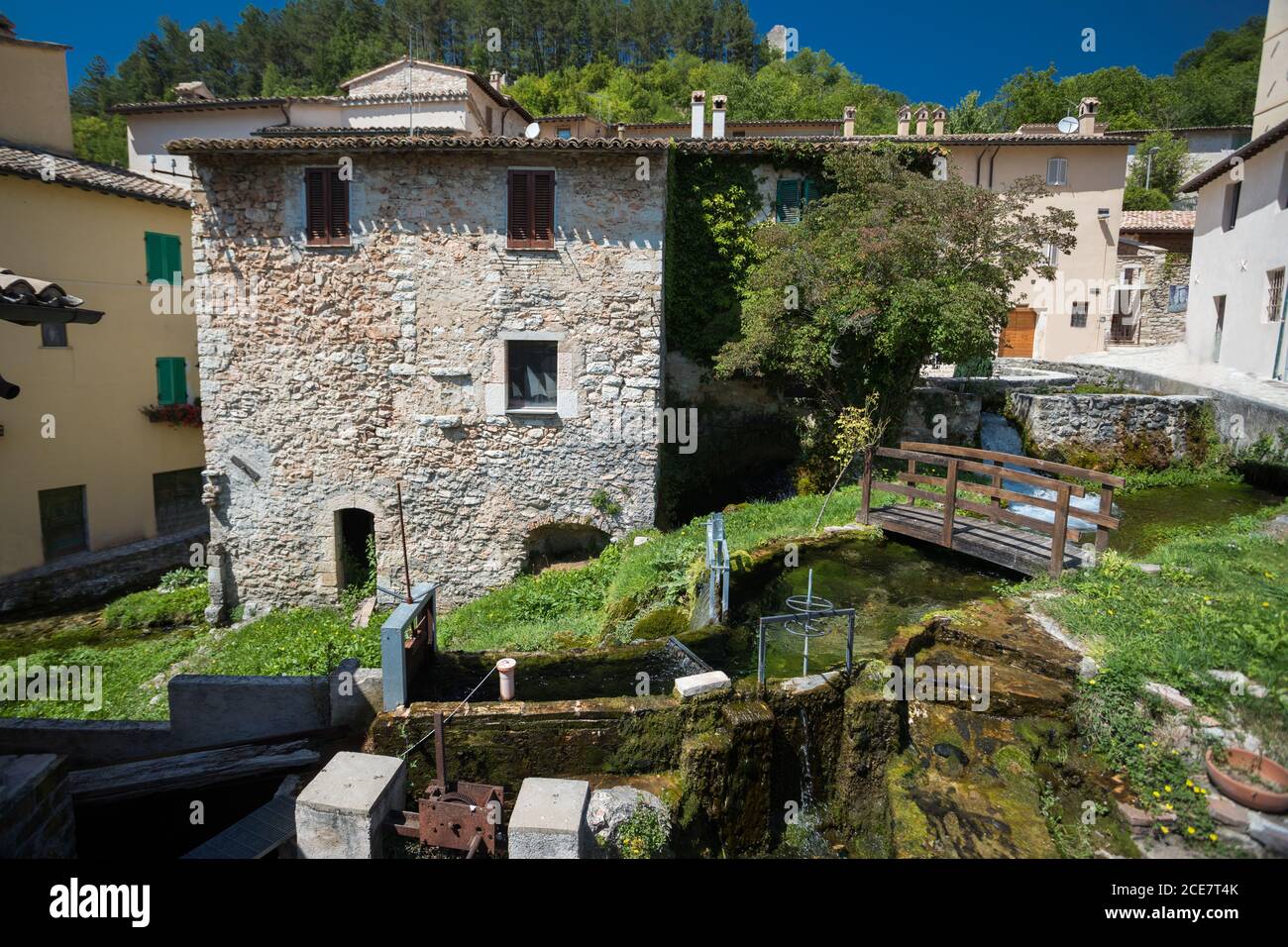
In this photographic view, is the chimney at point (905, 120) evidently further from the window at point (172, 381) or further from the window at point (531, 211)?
the window at point (172, 381)

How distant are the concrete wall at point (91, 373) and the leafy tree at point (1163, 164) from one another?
37873 mm

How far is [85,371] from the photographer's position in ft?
56.6

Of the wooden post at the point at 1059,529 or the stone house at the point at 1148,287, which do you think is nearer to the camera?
the wooden post at the point at 1059,529

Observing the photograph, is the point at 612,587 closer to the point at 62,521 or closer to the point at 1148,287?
the point at 62,521

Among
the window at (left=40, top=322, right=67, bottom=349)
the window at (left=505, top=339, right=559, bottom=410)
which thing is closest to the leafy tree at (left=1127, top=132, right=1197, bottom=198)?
the window at (left=505, top=339, right=559, bottom=410)

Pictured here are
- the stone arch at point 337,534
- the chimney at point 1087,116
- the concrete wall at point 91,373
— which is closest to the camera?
the stone arch at point 337,534

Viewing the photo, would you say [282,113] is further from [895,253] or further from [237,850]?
[237,850]

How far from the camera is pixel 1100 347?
28438 mm

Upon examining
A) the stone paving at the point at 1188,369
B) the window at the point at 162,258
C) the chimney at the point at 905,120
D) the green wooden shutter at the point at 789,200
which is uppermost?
the chimney at the point at 905,120

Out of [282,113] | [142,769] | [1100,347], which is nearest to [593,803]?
[142,769]

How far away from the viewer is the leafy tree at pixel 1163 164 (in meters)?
31.9

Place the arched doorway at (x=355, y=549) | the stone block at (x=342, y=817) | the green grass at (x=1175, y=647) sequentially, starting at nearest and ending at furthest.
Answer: the stone block at (x=342, y=817) → the green grass at (x=1175, y=647) → the arched doorway at (x=355, y=549)

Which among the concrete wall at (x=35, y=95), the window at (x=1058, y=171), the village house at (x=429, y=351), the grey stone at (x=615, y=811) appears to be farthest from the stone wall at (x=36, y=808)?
the window at (x=1058, y=171)

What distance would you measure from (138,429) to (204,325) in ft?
20.9
